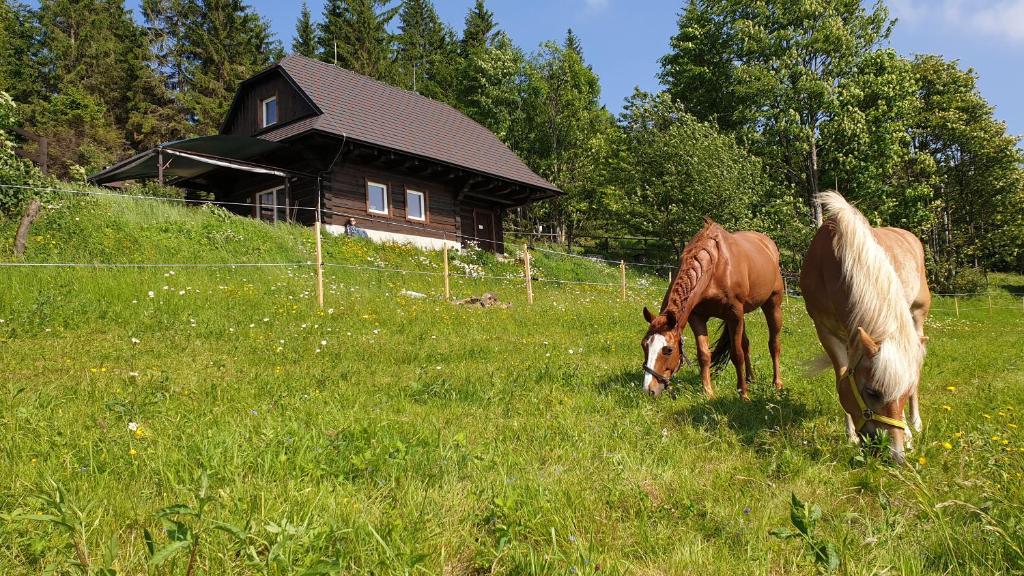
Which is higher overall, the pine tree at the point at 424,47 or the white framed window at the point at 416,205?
the pine tree at the point at 424,47

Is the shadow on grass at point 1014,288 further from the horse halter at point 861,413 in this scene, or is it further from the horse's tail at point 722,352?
the horse halter at point 861,413

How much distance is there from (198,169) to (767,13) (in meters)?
26.9

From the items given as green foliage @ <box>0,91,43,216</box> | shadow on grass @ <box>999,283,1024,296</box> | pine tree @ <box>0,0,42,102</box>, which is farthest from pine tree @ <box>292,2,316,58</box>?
shadow on grass @ <box>999,283,1024,296</box>

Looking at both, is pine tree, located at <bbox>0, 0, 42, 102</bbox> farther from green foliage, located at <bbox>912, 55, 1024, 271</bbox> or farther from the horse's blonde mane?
green foliage, located at <bbox>912, 55, 1024, 271</bbox>

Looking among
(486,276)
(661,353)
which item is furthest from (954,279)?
(661,353)

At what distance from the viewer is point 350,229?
18391mm

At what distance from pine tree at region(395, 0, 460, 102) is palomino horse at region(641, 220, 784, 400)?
1745 inches

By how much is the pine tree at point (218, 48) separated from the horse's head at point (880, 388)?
135 feet

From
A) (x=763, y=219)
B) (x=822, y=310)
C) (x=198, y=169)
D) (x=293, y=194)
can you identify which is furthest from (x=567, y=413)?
(x=763, y=219)

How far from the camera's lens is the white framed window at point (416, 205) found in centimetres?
2131

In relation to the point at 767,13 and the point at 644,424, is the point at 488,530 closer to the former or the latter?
the point at 644,424

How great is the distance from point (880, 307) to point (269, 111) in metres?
23.0

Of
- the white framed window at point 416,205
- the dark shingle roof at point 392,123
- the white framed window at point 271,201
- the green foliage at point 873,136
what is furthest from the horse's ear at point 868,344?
the green foliage at point 873,136

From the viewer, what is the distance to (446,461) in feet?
10.1
